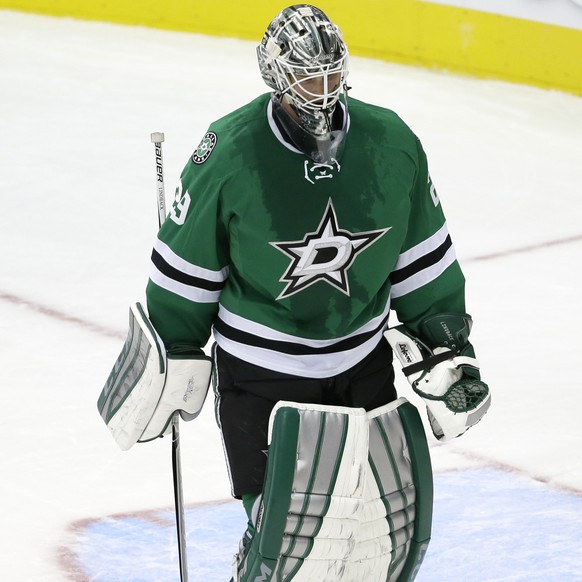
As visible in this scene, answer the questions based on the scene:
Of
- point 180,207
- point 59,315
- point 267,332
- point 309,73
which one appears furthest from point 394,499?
point 59,315

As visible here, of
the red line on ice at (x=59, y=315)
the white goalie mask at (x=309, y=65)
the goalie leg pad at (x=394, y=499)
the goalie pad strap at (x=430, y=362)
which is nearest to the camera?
the white goalie mask at (x=309, y=65)

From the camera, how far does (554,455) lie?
3.17 meters

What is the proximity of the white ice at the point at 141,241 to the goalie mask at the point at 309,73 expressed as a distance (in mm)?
1146

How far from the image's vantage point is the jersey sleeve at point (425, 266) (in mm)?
2119

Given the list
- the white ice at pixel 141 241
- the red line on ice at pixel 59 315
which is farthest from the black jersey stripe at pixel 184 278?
the red line on ice at pixel 59 315

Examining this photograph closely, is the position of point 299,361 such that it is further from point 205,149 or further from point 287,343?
point 205,149

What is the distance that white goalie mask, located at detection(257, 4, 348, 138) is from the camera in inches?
75.9

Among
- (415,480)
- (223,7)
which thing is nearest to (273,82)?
(415,480)

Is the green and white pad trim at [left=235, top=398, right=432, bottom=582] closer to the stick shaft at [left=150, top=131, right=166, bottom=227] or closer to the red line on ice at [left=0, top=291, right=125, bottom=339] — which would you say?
the stick shaft at [left=150, top=131, right=166, bottom=227]

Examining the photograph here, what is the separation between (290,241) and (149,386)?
348 millimetres

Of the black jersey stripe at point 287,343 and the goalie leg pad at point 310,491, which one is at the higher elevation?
the black jersey stripe at point 287,343

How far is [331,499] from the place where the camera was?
198 cm

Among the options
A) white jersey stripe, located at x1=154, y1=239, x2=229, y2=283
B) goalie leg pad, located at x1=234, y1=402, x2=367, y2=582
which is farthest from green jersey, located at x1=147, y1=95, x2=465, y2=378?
goalie leg pad, located at x1=234, y1=402, x2=367, y2=582

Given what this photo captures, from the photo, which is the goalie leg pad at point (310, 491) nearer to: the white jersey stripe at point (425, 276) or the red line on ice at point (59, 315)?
the white jersey stripe at point (425, 276)
